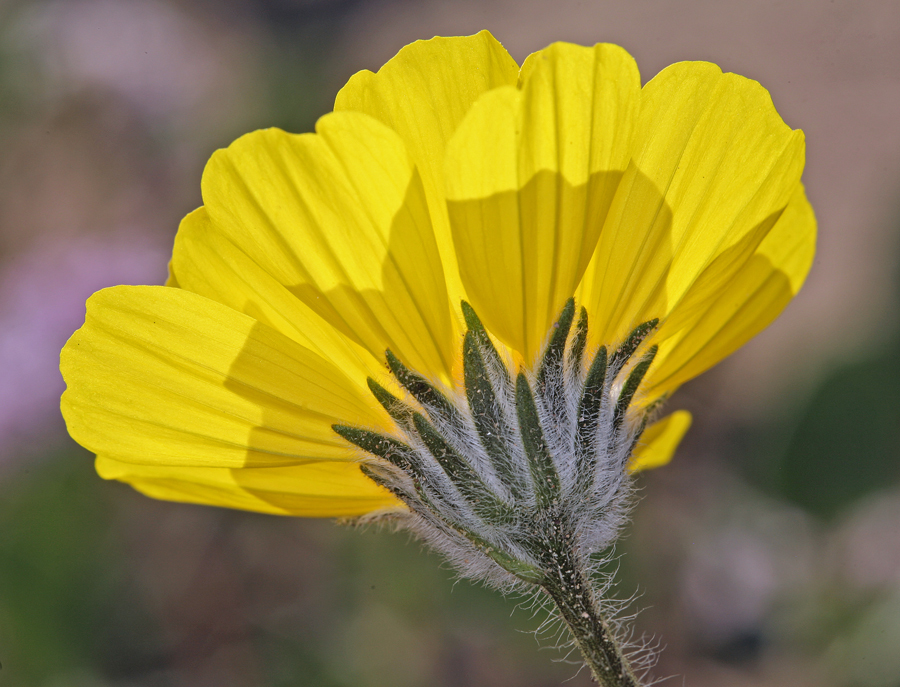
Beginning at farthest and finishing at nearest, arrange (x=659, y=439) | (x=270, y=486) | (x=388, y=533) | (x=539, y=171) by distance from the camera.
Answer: (x=388, y=533) → (x=659, y=439) → (x=270, y=486) → (x=539, y=171)

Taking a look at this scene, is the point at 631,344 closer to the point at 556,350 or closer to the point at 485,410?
the point at 556,350

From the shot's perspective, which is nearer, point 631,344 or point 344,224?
point 344,224

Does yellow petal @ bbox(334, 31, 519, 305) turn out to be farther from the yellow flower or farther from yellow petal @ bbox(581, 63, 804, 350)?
yellow petal @ bbox(581, 63, 804, 350)

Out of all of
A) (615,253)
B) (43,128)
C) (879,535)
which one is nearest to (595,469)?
(615,253)

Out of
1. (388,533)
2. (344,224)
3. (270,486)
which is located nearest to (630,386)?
(344,224)

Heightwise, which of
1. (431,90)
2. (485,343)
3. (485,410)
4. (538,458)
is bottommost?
(538,458)

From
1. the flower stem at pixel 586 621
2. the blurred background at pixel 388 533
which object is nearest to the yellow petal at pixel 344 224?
the flower stem at pixel 586 621
